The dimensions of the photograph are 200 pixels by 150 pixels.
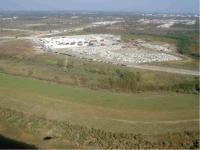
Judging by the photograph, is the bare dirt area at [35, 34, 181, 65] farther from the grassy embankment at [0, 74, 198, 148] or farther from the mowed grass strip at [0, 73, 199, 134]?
the grassy embankment at [0, 74, 198, 148]

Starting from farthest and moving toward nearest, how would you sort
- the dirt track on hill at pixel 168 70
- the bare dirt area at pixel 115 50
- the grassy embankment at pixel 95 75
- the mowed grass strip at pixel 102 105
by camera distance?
the bare dirt area at pixel 115 50 < the dirt track on hill at pixel 168 70 < the grassy embankment at pixel 95 75 < the mowed grass strip at pixel 102 105

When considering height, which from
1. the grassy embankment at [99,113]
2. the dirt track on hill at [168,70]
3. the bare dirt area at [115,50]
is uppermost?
the bare dirt area at [115,50]

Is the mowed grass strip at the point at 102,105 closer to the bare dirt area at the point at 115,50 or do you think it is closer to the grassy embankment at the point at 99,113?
the grassy embankment at the point at 99,113

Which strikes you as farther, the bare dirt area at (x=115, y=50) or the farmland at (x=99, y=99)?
the bare dirt area at (x=115, y=50)

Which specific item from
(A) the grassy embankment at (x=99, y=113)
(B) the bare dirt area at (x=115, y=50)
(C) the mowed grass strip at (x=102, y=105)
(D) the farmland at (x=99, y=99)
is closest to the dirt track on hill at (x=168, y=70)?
(D) the farmland at (x=99, y=99)

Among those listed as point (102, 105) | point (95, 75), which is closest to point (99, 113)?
point (102, 105)

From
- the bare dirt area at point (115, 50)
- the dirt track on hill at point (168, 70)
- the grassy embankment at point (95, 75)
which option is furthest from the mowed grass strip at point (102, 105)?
the bare dirt area at point (115, 50)

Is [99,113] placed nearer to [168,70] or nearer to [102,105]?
[102,105]

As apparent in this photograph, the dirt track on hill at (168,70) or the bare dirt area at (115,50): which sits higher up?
the bare dirt area at (115,50)

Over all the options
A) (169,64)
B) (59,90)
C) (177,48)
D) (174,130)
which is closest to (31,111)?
(59,90)

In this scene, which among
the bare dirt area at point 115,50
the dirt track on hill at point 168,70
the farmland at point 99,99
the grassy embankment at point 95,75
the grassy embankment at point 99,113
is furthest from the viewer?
the bare dirt area at point 115,50
